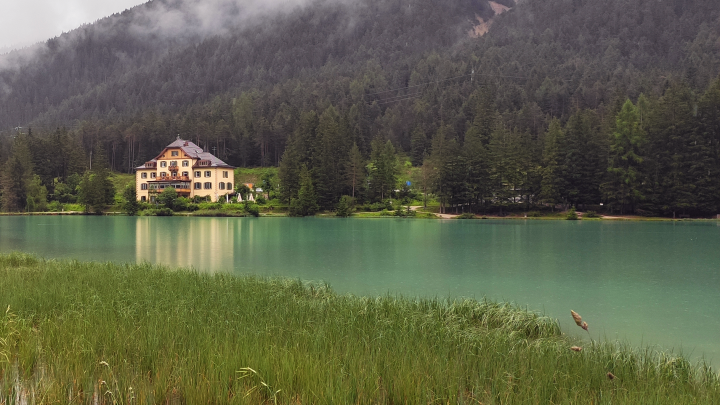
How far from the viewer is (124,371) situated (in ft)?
18.9

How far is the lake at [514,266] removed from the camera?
522 inches

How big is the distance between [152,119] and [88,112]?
82.8m

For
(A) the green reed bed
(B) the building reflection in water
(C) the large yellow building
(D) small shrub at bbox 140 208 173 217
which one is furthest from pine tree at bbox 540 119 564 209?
(A) the green reed bed

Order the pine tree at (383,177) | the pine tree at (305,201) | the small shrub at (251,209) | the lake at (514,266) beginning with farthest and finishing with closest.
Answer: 1. the pine tree at (383,177)
2. the pine tree at (305,201)
3. the small shrub at (251,209)
4. the lake at (514,266)

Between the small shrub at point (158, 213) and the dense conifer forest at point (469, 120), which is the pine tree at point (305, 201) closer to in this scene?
the dense conifer forest at point (469, 120)

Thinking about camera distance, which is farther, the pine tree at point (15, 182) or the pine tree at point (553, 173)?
the pine tree at point (15, 182)

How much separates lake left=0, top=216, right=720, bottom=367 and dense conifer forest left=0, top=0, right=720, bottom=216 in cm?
2767

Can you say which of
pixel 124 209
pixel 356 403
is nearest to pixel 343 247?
pixel 356 403

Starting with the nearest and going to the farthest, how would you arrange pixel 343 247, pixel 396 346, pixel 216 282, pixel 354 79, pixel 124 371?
pixel 124 371
pixel 396 346
pixel 216 282
pixel 343 247
pixel 354 79

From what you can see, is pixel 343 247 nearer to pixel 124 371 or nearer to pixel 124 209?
pixel 124 371

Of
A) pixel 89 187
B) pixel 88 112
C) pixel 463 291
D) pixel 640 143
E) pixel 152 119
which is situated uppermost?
pixel 88 112

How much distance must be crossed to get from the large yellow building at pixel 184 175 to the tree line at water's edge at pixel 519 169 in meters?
6.24

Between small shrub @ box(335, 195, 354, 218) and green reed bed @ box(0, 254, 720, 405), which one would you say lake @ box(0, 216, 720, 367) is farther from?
small shrub @ box(335, 195, 354, 218)

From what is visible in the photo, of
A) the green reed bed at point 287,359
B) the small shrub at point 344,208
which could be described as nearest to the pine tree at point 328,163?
the small shrub at point 344,208
